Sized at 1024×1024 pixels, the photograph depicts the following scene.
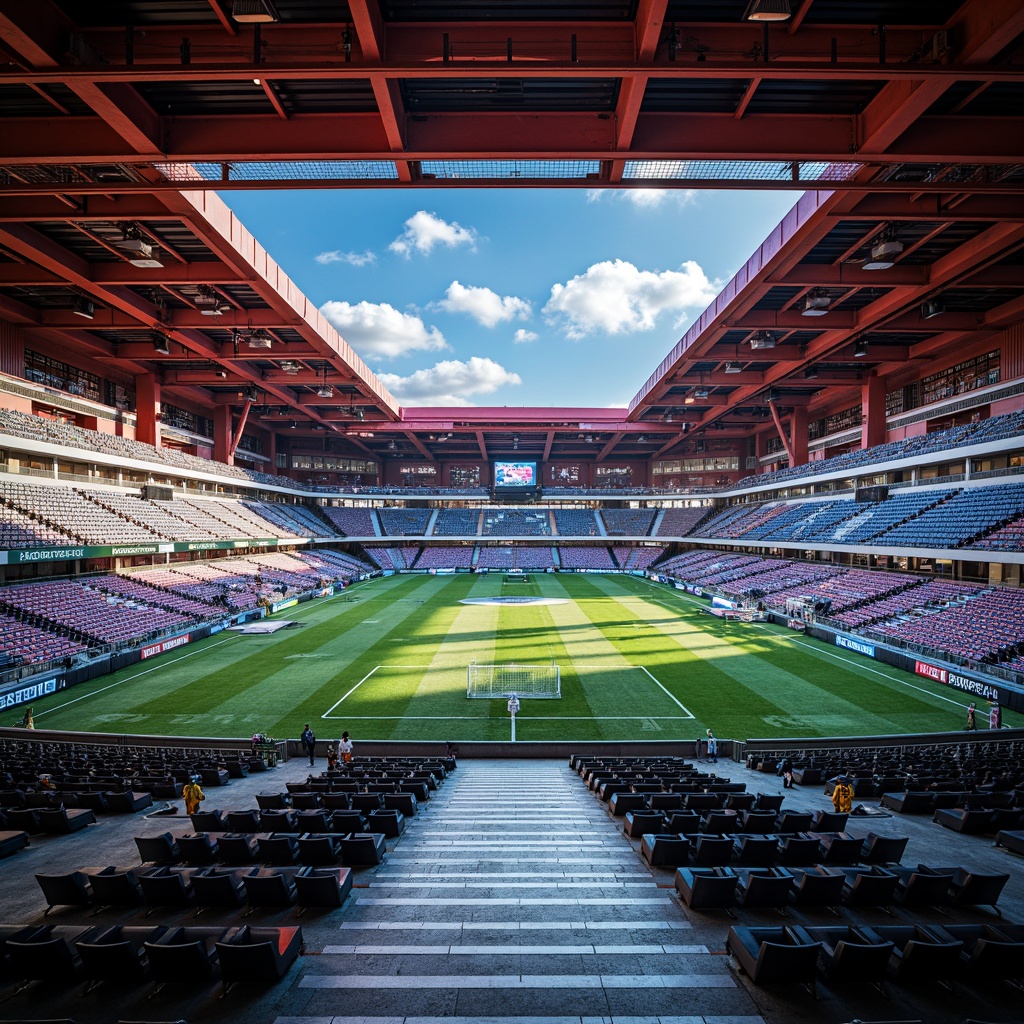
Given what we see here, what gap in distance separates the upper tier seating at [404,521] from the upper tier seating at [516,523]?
9.46m

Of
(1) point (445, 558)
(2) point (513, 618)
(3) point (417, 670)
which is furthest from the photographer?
(1) point (445, 558)

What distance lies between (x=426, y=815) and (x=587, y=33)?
682 inches

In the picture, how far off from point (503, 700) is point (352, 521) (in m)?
62.1

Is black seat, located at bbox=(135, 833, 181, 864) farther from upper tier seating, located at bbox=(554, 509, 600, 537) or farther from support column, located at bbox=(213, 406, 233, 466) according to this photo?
upper tier seating, located at bbox=(554, 509, 600, 537)

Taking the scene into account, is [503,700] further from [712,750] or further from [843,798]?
[843,798]

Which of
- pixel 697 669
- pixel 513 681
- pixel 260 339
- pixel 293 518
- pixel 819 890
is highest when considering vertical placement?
pixel 260 339

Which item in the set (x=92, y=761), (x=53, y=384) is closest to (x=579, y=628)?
(x=92, y=761)

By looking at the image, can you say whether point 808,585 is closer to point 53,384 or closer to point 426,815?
point 426,815

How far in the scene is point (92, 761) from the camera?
14945 millimetres

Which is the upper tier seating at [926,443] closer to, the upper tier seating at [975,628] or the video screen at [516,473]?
the upper tier seating at [975,628]

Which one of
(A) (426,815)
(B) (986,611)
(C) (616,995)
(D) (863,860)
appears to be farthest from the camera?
(B) (986,611)

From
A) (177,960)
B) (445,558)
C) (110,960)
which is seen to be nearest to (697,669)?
(177,960)

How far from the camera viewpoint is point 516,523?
85625 mm

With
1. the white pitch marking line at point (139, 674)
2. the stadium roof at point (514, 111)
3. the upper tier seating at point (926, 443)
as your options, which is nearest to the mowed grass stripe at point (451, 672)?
the white pitch marking line at point (139, 674)
